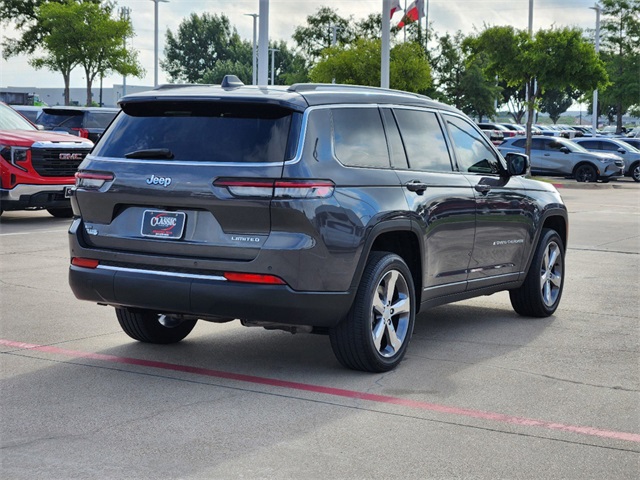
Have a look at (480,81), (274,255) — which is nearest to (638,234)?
(274,255)

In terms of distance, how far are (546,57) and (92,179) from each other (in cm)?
3289

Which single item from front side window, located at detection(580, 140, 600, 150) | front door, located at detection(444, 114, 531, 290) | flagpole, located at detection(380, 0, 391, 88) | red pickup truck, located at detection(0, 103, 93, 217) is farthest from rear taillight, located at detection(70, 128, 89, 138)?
front side window, located at detection(580, 140, 600, 150)

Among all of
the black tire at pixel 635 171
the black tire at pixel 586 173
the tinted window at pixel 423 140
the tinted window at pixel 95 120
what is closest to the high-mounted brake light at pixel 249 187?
the tinted window at pixel 423 140

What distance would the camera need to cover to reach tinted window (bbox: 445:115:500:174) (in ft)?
26.8

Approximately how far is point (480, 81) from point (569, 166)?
38.6m

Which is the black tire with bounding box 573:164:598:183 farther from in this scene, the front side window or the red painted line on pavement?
the red painted line on pavement

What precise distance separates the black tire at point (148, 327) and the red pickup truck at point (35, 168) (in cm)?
992

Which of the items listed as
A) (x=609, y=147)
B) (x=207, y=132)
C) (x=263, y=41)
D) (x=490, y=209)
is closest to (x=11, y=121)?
(x=263, y=41)

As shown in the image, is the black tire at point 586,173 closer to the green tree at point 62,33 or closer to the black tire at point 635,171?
the black tire at point 635,171

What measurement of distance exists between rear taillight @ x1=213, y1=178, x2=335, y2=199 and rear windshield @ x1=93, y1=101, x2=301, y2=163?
0.16 metres

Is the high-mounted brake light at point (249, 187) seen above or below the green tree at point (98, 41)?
below

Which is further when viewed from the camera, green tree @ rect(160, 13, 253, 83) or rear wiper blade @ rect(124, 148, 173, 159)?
green tree @ rect(160, 13, 253, 83)

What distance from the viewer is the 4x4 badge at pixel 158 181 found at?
6457 millimetres

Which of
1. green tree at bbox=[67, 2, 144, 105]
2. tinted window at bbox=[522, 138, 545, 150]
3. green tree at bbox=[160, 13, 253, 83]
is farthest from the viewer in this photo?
green tree at bbox=[160, 13, 253, 83]
